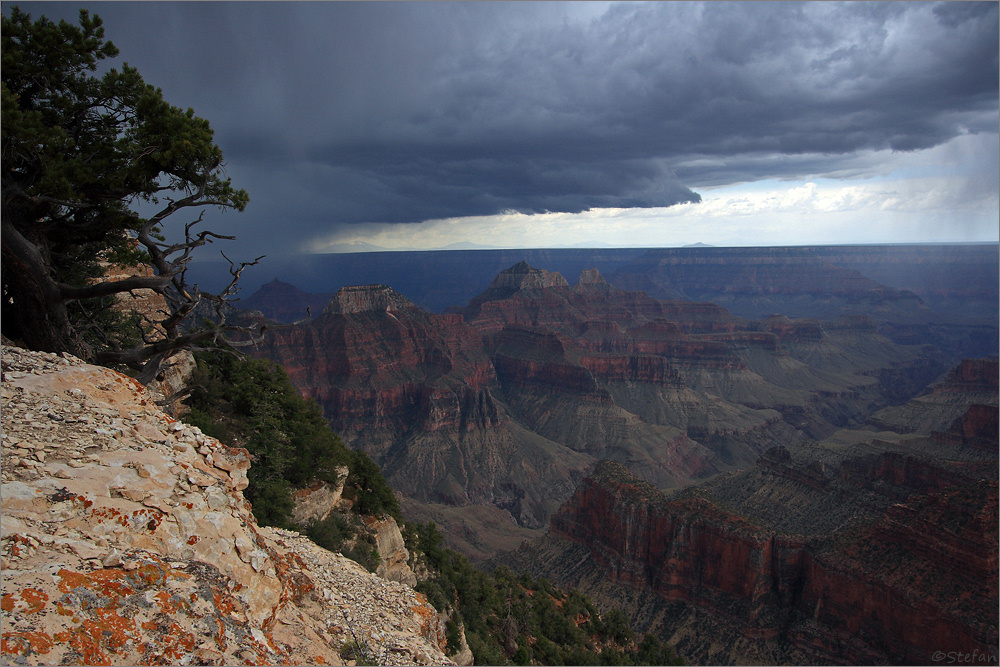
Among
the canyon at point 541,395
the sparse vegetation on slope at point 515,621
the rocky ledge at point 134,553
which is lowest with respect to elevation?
the canyon at point 541,395

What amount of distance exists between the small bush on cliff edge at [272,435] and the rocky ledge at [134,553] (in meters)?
6.70

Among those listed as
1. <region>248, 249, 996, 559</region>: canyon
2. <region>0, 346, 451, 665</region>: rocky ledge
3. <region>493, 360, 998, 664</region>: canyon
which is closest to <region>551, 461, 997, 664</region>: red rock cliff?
<region>493, 360, 998, 664</region>: canyon

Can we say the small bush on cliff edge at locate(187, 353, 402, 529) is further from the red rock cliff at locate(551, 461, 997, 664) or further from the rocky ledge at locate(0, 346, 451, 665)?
the red rock cliff at locate(551, 461, 997, 664)

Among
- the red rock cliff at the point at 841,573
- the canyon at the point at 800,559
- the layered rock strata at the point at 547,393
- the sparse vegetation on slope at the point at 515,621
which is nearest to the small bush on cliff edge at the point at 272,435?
the sparse vegetation on slope at the point at 515,621

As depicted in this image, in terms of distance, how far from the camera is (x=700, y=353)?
157 metres

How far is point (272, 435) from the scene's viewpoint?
21.4 m

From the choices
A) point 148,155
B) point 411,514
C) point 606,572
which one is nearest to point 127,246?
point 148,155

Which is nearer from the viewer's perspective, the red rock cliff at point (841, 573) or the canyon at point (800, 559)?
the red rock cliff at point (841, 573)

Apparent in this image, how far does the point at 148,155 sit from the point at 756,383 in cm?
15716

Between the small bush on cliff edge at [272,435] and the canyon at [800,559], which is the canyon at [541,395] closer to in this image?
the canyon at [800,559]

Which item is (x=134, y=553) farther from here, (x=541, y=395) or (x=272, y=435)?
(x=541, y=395)

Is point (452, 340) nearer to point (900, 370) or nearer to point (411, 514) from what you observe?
point (411, 514)

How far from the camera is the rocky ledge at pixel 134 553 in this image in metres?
7.07

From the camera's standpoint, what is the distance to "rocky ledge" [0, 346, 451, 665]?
7.07 metres
